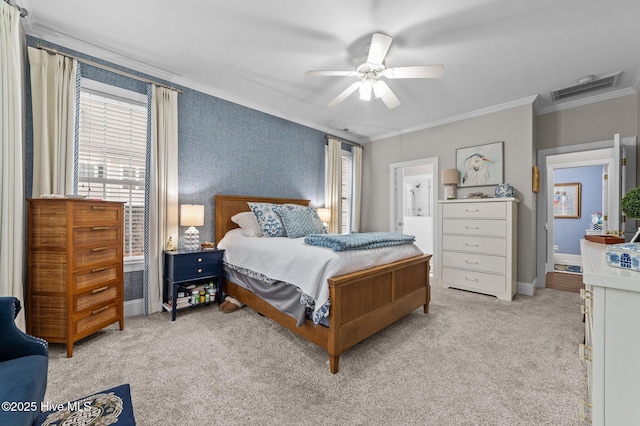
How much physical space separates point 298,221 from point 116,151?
6.85ft

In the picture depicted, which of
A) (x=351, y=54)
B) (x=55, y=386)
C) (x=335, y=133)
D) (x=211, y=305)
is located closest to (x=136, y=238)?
(x=211, y=305)

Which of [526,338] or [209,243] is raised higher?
[209,243]

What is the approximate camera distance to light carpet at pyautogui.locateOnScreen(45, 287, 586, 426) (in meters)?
1.49

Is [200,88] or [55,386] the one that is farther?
[200,88]

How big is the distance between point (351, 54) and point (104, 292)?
10.5 ft

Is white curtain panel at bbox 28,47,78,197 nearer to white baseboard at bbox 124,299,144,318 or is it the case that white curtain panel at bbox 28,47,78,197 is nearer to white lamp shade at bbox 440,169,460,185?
white baseboard at bbox 124,299,144,318

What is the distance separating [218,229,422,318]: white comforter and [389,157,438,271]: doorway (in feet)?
7.80

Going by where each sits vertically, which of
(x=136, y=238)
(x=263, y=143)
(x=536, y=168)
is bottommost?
(x=136, y=238)

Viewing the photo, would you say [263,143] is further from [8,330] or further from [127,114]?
[8,330]

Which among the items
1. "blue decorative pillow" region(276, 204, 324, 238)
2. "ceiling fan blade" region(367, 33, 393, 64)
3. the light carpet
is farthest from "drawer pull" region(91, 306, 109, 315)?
"ceiling fan blade" region(367, 33, 393, 64)

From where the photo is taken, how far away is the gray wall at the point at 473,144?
12.0ft

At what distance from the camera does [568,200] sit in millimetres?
6324

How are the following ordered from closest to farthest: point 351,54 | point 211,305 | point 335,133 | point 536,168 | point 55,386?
point 55,386 → point 351,54 → point 211,305 → point 536,168 → point 335,133

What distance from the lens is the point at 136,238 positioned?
2.96m
